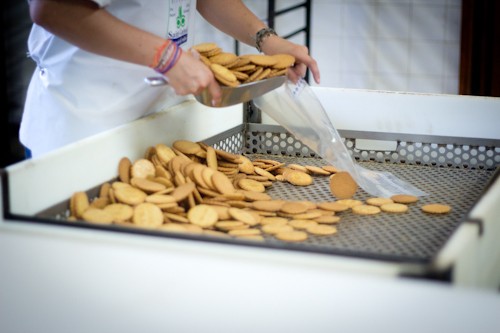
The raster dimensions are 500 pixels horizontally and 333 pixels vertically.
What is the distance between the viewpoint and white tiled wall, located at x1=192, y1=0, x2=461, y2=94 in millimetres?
4223

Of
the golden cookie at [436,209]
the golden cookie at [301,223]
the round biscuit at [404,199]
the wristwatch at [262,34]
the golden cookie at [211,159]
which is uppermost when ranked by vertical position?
the wristwatch at [262,34]

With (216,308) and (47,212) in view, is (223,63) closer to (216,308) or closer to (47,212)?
(47,212)

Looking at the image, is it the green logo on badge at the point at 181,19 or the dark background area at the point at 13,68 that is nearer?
the green logo on badge at the point at 181,19

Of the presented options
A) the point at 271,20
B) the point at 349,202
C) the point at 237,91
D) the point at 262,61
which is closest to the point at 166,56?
the point at 237,91

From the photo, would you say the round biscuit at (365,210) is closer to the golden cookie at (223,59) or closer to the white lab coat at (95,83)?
the golden cookie at (223,59)

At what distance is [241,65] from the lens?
1.56m

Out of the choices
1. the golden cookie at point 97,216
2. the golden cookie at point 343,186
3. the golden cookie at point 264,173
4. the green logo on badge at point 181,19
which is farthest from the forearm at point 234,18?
the golden cookie at point 97,216

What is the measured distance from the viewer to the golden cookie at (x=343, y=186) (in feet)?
5.18

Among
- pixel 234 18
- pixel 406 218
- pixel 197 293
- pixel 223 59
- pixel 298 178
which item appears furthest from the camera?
pixel 234 18

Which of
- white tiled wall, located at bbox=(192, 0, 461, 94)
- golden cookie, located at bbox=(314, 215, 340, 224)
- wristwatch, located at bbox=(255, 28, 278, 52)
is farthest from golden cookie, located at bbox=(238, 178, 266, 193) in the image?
white tiled wall, located at bbox=(192, 0, 461, 94)

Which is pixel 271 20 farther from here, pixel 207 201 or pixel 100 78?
pixel 207 201

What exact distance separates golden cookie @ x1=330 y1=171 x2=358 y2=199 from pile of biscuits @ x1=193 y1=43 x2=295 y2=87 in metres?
0.27

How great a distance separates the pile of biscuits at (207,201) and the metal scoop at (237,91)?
152mm

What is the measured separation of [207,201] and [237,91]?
0.76ft
